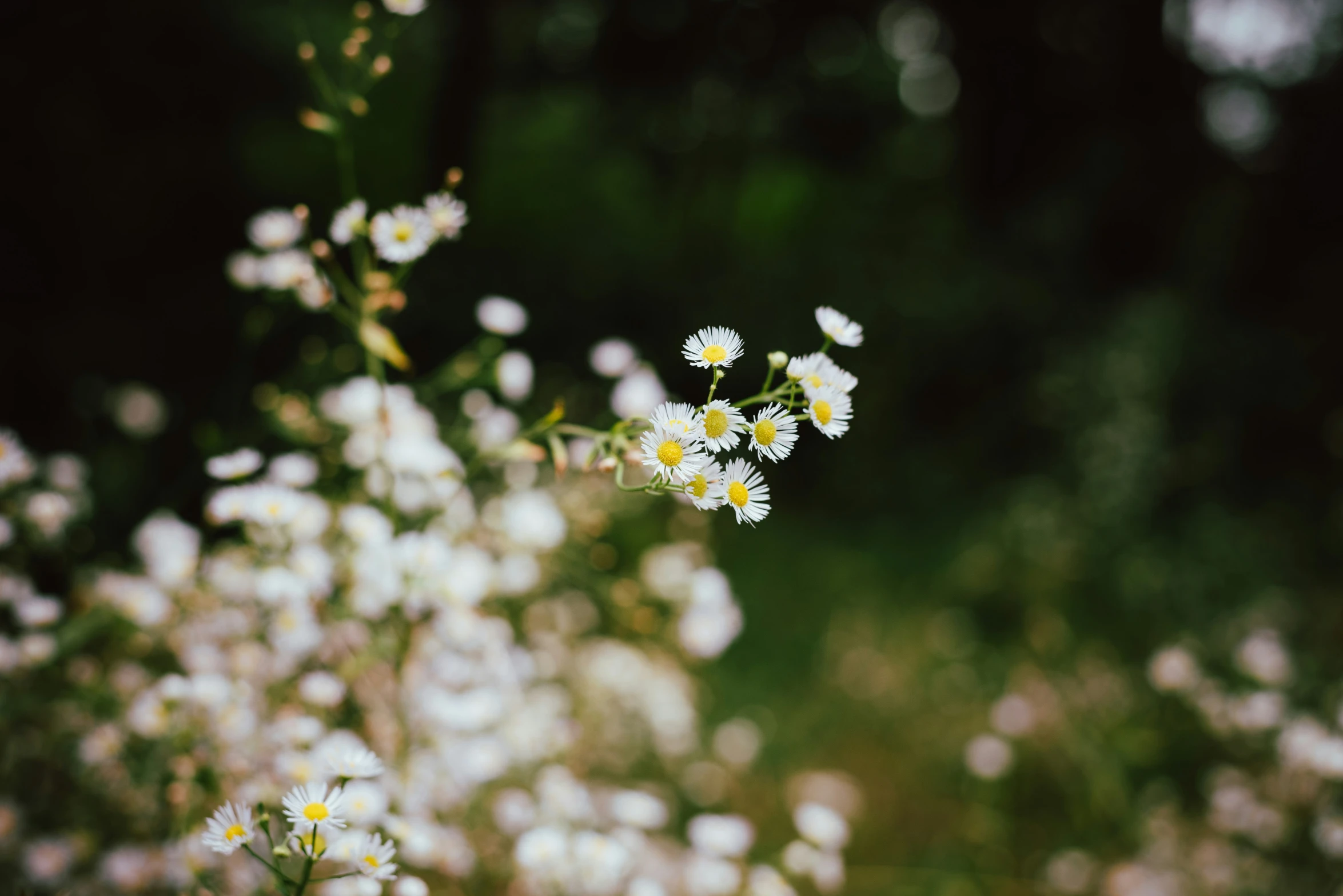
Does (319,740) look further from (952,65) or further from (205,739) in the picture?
(952,65)

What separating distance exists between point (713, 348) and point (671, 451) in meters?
0.09

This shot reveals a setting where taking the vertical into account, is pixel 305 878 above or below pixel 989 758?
below

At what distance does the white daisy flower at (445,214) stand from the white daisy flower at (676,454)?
34 centimetres

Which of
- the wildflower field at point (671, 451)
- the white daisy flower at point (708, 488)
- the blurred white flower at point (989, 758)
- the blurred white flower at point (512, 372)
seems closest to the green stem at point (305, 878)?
the wildflower field at point (671, 451)

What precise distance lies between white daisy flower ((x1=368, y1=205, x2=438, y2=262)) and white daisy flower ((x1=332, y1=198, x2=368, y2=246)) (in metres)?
0.01

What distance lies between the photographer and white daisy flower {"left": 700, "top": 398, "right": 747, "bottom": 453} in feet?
1.88

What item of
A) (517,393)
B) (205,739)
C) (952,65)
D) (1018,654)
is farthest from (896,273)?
(205,739)

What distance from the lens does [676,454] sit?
0.58 meters

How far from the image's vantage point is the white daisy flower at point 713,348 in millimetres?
607

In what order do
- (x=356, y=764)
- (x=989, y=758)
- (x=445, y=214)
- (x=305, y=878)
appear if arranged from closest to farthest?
1. (x=305, y=878)
2. (x=356, y=764)
3. (x=445, y=214)
4. (x=989, y=758)

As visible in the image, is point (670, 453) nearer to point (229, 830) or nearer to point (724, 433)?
point (724, 433)

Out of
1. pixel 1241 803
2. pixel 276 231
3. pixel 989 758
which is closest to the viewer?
pixel 276 231

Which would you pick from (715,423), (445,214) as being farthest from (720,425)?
(445,214)

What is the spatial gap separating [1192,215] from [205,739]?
4300mm
